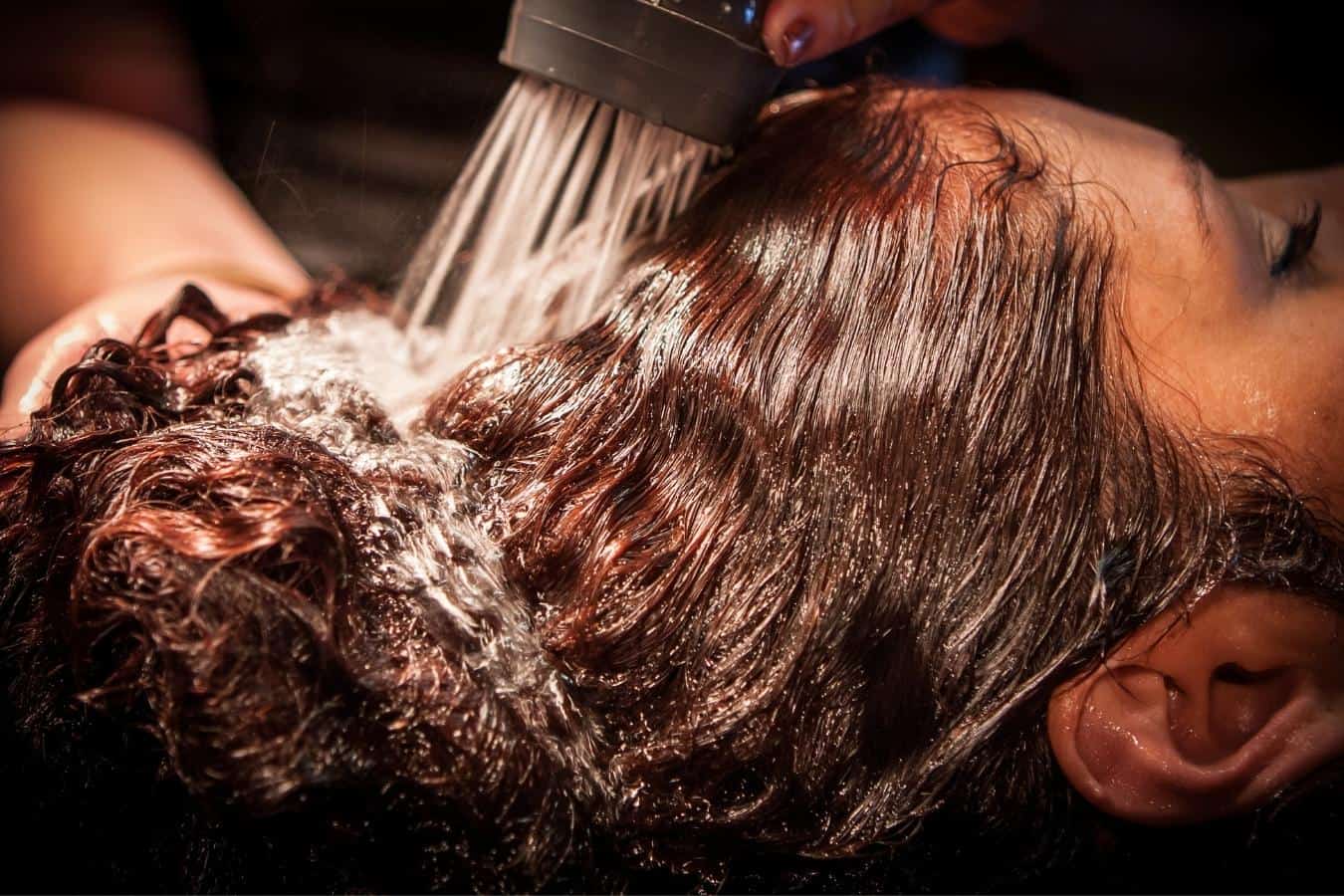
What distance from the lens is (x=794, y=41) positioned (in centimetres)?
101

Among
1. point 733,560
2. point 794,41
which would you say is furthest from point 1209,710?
point 794,41

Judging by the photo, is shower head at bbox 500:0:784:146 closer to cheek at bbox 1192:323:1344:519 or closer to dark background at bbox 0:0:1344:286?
dark background at bbox 0:0:1344:286

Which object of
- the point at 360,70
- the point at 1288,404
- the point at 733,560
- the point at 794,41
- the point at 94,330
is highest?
the point at 794,41

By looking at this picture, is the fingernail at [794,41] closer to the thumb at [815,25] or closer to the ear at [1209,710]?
the thumb at [815,25]

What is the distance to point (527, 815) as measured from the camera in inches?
31.9

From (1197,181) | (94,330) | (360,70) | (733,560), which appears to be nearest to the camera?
(733,560)

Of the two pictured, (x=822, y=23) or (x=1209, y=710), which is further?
(x=822, y=23)

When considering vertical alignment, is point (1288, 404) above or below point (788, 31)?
below

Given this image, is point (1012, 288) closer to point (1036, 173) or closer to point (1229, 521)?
point (1036, 173)

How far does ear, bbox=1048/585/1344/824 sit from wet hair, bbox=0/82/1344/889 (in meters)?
0.03

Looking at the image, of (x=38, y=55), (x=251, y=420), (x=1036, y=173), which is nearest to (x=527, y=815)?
(x=251, y=420)

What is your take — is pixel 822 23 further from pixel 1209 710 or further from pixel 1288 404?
pixel 1209 710

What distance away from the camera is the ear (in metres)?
0.90

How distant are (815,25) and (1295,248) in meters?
0.55
